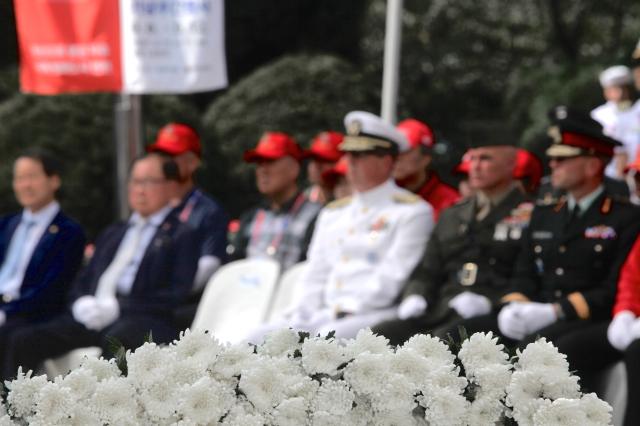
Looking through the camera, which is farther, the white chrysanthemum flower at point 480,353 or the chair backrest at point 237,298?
the chair backrest at point 237,298

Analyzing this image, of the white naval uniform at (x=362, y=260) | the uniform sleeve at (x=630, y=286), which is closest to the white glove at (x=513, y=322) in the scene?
the uniform sleeve at (x=630, y=286)

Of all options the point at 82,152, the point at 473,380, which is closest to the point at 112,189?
the point at 82,152

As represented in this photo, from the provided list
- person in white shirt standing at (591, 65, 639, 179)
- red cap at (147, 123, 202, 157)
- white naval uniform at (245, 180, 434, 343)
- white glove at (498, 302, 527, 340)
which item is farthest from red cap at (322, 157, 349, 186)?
white glove at (498, 302, 527, 340)

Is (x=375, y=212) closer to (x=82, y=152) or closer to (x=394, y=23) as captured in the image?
(x=394, y=23)

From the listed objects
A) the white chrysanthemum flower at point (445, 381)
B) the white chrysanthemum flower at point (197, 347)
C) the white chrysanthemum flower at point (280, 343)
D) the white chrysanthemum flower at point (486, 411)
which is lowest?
the white chrysanthemum flower at point (486, 411)

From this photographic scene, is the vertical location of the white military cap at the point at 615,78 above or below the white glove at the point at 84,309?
above

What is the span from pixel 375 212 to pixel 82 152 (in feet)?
20.3

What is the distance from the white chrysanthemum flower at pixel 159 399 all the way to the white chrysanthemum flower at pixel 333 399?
33cm

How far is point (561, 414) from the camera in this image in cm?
345

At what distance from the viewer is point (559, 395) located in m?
3.55

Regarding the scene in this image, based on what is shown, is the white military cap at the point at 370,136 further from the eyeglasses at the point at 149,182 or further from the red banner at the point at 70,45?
the red banner at the point at 70,45

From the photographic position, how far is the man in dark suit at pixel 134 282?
7.88 meters

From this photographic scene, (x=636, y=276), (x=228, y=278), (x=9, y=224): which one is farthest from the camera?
(x=9, y=224)

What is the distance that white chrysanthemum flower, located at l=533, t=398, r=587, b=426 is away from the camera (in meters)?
3.44
